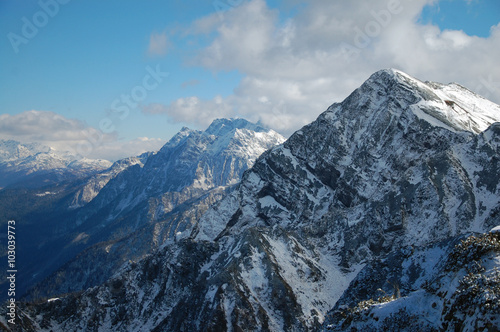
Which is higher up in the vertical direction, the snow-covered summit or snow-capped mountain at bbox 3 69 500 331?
the snow-covered summit

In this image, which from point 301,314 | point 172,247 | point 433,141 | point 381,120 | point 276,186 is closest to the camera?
point 301,314

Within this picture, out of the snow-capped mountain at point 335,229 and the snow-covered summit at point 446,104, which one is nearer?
the snow-capped mountain at point 335,229

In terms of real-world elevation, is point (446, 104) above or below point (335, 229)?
above

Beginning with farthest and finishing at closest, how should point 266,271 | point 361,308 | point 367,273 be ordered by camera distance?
point 266,271 → point 367,273 → point 361,308

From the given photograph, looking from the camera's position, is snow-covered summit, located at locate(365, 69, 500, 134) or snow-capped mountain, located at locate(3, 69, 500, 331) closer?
snow-capped mountain, located at locate(3, 69, 500, 331)

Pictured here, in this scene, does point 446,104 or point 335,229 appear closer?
point 335,229

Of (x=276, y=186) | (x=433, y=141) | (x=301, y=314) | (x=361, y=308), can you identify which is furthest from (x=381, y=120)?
(x=361, y=308)

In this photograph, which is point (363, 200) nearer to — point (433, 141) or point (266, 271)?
point (433, 141)

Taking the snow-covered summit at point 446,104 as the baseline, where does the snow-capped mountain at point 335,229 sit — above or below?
below
